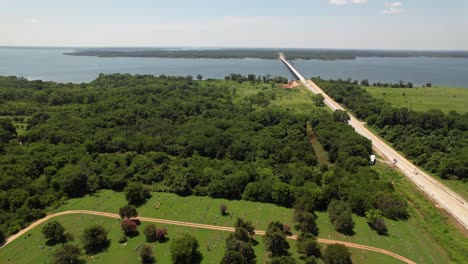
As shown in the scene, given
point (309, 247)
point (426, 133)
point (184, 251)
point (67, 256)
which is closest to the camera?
point (67, 256)

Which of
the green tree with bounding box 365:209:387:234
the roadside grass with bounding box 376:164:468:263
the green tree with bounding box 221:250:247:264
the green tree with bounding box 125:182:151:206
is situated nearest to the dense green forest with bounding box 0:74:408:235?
the green tree with bounding box 365:209:387:234

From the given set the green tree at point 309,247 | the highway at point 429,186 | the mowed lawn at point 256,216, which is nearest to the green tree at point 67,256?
the mowed lawn at point 256,216

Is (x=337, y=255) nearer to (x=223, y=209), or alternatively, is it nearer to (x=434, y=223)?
(x=223, y=209)

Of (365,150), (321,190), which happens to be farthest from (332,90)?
(321,190)

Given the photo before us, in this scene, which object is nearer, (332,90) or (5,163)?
(5,163)

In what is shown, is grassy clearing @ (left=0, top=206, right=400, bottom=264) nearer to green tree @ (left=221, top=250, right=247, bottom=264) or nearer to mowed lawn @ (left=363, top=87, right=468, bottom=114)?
green tree @ (left=221, top=250, right=247, bottom=264)

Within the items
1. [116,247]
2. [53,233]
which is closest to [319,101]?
[116,247]

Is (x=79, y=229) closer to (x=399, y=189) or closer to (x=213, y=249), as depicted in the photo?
(x=213, y=249)
